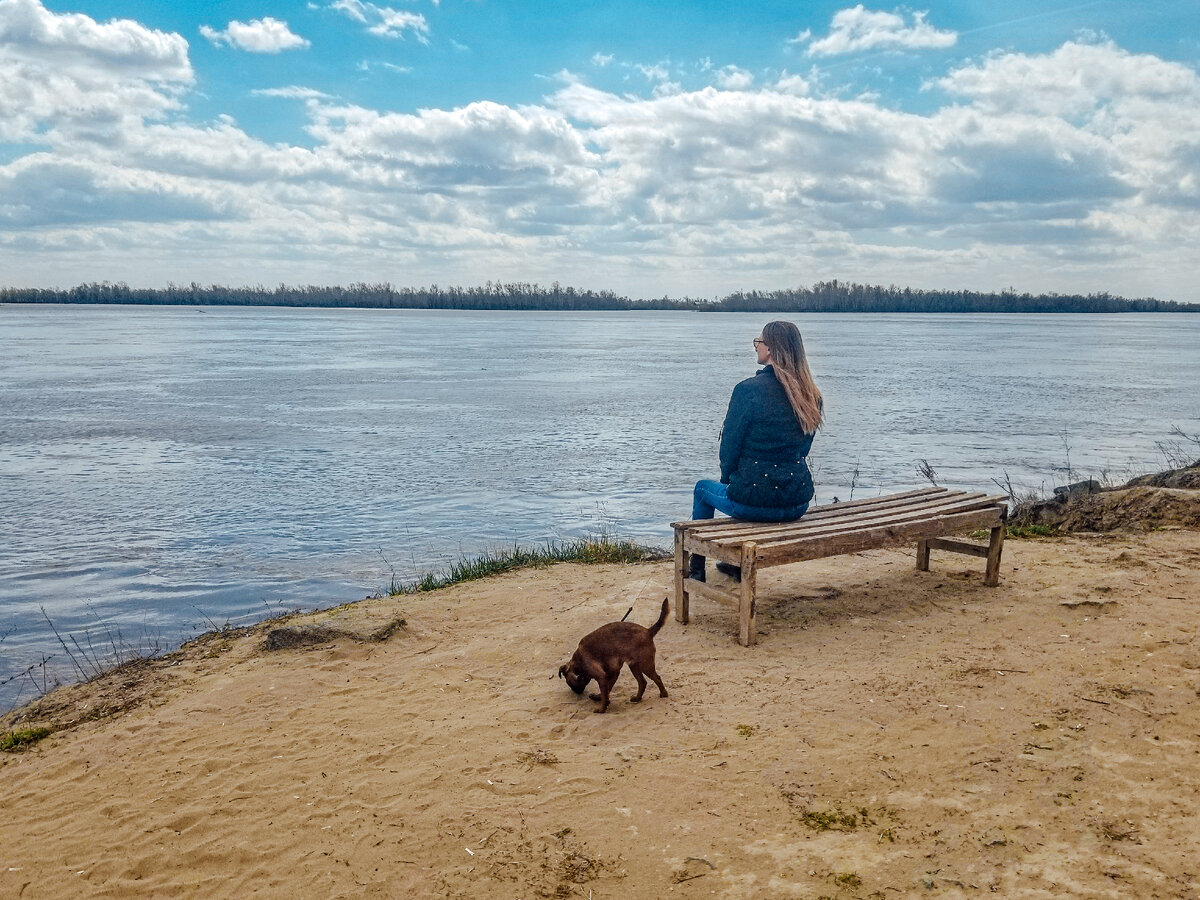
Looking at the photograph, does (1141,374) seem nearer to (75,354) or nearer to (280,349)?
(280,349)

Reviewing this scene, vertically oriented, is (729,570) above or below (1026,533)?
above

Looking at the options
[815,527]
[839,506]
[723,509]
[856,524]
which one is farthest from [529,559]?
[856,524]

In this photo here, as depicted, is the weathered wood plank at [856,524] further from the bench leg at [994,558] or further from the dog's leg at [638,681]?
the dog's leg at [638,681]

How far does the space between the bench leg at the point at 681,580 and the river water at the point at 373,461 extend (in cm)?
385

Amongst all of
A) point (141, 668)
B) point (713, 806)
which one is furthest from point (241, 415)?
point (713, 806)

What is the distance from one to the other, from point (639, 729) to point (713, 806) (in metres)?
0.87

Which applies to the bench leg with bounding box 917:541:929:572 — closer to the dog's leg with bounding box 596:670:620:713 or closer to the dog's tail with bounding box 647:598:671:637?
the dog's tail with bounding box 647:598:671:637

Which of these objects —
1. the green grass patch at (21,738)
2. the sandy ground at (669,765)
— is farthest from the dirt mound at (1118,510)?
the green grass patch at (21,738)

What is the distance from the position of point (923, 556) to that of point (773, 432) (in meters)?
2.13

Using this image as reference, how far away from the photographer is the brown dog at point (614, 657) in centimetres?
496

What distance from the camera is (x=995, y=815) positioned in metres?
3.70

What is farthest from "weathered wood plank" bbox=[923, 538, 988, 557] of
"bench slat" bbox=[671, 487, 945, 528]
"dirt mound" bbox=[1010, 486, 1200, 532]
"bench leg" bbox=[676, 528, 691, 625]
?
→ "dirt mound" bbox=[1010, 486, 1200, 532]

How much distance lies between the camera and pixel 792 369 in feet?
20.7

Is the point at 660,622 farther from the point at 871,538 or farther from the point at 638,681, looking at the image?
the point at 871,538
